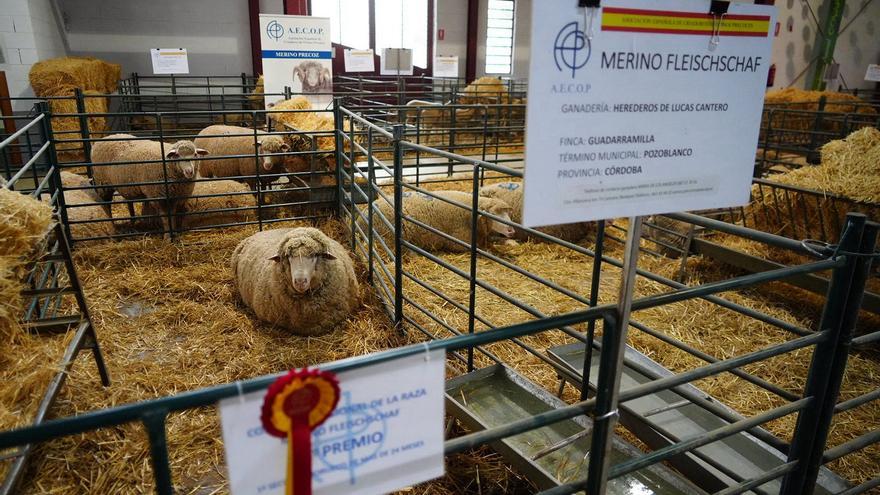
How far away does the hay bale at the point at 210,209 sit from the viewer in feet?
21.2

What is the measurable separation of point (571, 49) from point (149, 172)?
6539 mm

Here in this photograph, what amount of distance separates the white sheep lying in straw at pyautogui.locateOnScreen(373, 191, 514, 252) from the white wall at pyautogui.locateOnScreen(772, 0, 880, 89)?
17.9m

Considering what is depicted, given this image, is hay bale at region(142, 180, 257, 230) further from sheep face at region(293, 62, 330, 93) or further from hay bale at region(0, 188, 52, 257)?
sheep face at region(293, 62, 330, 93)

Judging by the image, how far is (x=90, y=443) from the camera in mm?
2904

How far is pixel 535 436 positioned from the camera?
2.91 m

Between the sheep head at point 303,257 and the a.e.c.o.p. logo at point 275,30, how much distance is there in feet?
20.7

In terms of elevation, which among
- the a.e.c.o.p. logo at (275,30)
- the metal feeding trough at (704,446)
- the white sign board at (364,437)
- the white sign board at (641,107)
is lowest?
the metal feeding trough at (704,446)

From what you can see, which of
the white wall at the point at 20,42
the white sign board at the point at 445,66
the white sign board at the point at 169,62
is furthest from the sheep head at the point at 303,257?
the white sign board at the point at 445,66

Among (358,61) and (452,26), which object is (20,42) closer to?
(358,61)

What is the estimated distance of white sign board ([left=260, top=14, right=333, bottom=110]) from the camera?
366 inches

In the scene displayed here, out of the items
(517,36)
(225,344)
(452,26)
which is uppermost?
(452,26)

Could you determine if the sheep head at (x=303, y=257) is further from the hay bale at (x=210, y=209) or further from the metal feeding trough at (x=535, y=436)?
the hay bale at (x=210, y=209)

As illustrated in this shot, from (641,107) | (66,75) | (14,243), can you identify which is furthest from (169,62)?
(641,107)

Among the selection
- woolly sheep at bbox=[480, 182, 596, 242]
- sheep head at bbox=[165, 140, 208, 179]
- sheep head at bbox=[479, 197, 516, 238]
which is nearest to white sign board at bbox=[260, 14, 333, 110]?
sheep head at bbox=[165, 140, 208, 179]
